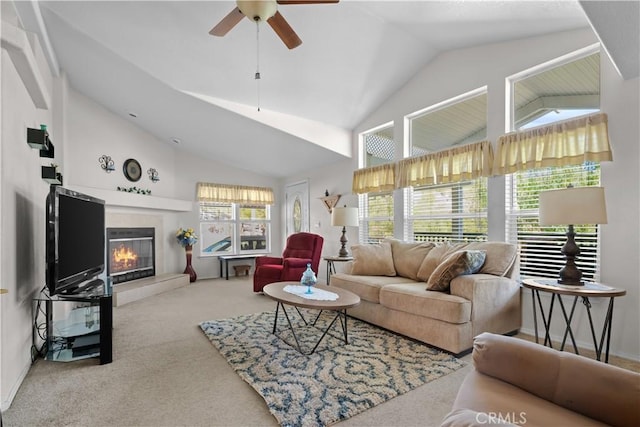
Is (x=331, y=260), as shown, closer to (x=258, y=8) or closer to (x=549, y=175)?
(x=549, y=175)

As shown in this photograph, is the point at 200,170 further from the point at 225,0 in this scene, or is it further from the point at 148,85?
the point at 225,0

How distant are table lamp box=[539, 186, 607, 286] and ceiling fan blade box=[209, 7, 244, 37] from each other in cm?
272

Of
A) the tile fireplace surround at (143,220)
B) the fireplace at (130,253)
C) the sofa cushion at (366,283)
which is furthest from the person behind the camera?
the fireplace at (130,253)

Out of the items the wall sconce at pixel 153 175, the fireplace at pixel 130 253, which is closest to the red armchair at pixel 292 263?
the fireplace at pixel 130 253

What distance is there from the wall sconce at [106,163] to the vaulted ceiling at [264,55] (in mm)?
777

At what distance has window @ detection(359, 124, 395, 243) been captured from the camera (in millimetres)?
4777

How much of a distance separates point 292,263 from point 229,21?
3108 millimetres

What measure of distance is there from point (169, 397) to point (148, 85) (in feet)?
12.0

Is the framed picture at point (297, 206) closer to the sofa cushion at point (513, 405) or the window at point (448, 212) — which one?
the window at point (448, 212)

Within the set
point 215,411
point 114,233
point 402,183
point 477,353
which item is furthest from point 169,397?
point 114,233

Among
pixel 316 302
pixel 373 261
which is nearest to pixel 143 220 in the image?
pixel 373 261

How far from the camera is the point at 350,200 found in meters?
5.32

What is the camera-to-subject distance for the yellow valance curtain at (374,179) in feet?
14.9

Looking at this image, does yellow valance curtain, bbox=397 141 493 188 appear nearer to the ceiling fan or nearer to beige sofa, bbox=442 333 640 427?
the ceiling fan
